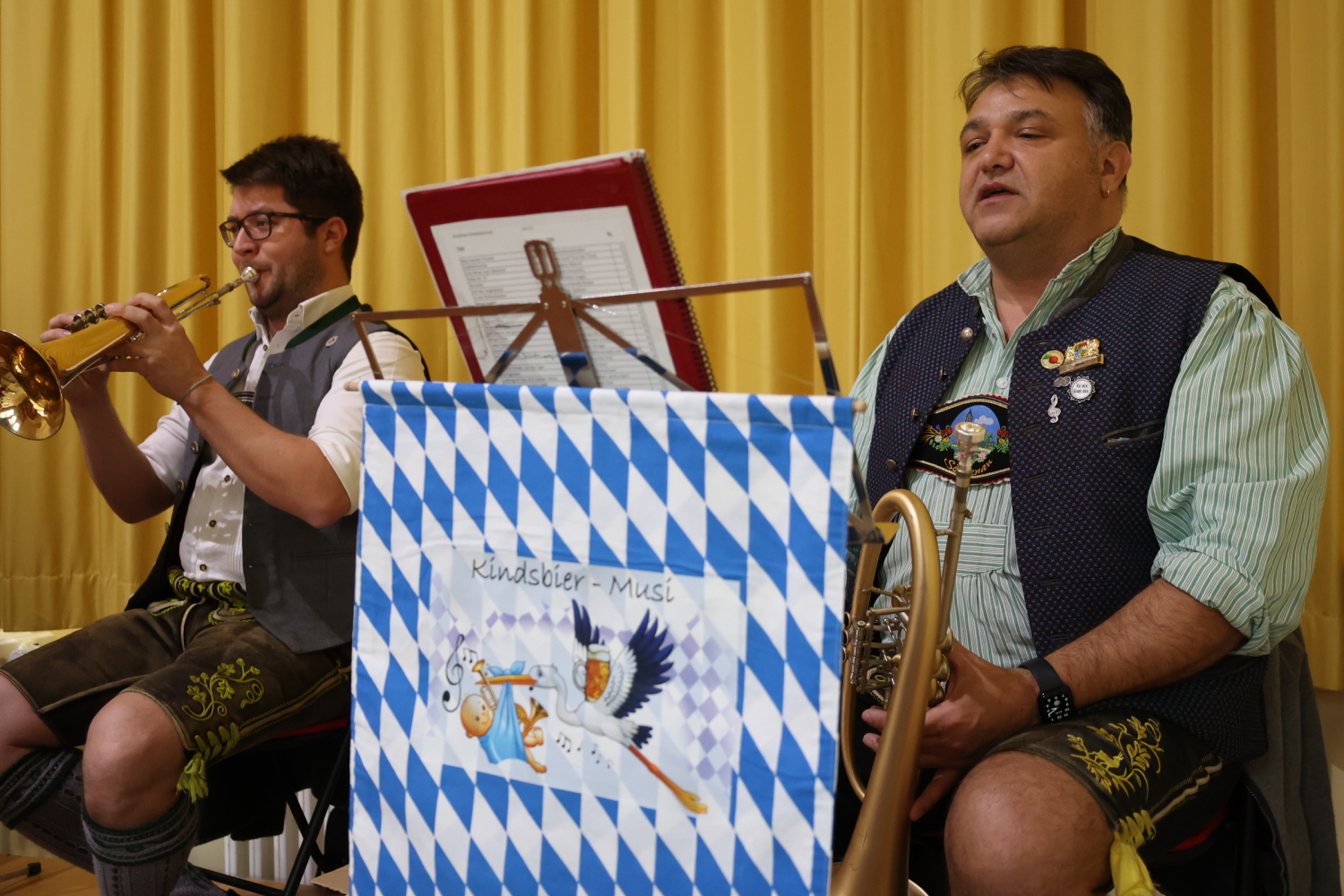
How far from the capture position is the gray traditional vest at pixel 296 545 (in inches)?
69.2

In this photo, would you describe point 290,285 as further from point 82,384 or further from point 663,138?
point 663,138

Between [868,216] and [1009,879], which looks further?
[868,216]

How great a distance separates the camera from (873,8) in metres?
2.00

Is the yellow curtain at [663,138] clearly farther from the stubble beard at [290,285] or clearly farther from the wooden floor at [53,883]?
the wooden floor at [53,883]

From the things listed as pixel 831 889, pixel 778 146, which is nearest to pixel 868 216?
pixel 778 146

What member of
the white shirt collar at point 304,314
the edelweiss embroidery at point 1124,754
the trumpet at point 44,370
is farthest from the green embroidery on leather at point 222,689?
the edelweiss embroidery at point 1124,754

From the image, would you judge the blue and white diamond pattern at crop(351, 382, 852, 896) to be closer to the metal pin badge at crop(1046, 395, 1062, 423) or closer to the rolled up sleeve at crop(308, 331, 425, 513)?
the rolled up sleeve at crop(308, 331, 425, 513)

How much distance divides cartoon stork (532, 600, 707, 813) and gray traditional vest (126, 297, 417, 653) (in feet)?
2.79

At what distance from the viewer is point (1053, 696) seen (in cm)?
127

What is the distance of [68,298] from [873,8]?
2.14 metres

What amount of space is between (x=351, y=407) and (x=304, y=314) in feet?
1.14

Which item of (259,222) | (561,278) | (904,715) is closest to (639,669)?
(904,715)

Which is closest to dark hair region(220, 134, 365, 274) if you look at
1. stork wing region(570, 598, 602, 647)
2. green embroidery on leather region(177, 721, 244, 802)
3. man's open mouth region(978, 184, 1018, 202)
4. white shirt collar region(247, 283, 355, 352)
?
white shirt collar region(247, 283, 355, 352)

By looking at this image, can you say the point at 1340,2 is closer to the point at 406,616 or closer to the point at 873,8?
the point at 873,8
